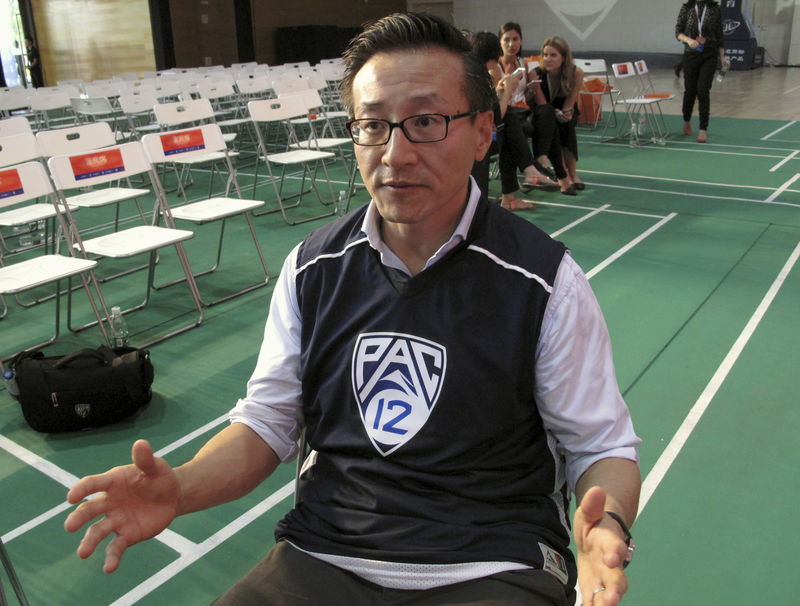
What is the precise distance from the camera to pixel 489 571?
1.23 m

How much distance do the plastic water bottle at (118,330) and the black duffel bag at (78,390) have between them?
69 centimetres

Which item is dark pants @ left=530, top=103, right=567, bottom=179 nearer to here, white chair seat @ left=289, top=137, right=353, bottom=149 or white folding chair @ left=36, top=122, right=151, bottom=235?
white chair seat @ left=289, top=137, right=353, bottom=149

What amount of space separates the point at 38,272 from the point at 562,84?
5.01 metres

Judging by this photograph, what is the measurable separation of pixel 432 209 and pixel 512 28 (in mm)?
5574

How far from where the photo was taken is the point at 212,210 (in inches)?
181

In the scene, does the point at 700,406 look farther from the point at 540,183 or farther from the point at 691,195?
the point at 540,183

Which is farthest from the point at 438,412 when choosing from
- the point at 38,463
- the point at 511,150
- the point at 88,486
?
the point at 511,150

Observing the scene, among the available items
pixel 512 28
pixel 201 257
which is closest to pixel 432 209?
pixel 201 257

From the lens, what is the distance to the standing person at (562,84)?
21.9 ft

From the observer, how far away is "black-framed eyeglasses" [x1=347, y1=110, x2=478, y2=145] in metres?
1.30

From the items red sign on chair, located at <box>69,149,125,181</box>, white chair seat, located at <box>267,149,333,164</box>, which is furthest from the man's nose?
white chair seat, located at <box>267,149,333,164</box>

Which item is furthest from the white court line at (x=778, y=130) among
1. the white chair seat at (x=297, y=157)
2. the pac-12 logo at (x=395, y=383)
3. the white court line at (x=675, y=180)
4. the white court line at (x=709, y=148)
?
the pac-12 logo at (x=395, y=383)

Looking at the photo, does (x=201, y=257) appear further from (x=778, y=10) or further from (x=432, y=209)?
(x=778, y=10)

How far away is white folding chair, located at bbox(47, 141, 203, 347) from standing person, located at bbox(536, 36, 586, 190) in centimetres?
390
